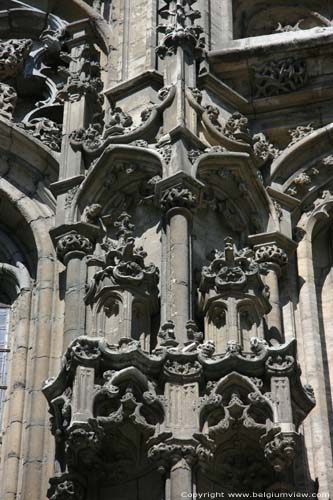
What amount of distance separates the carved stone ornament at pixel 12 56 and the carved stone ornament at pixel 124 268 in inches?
163

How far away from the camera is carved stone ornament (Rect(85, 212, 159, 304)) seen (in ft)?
50.9

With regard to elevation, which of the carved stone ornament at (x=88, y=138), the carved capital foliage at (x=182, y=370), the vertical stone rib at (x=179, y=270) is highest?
the carved stone ornament at (x=88, y=138)

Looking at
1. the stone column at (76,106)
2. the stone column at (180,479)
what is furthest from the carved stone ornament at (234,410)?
the stone column at (76,106)

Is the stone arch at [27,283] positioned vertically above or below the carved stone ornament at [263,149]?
below

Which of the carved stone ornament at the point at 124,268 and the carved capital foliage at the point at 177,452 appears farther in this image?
the carved stone ornament at the point at 124,268

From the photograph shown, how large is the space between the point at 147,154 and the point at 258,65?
2.93 metres

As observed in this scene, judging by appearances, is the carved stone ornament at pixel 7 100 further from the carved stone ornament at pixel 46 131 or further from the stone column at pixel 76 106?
the stone column at pixel 76 106

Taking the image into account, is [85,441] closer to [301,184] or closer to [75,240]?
[75,240]

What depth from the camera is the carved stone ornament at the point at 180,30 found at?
703 inches

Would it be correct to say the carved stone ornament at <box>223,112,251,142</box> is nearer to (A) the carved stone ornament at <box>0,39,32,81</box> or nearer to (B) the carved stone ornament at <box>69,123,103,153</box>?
(B) the carved stone ornament at <box>69,123,103,153</box>

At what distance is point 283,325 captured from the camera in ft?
55.0

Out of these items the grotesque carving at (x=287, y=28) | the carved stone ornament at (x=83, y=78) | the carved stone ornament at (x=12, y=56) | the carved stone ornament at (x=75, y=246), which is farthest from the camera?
the grotesque carving at (x=287, y=28)

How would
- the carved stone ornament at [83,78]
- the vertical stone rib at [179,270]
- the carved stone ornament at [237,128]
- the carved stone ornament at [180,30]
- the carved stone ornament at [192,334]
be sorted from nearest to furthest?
the carved stone ornament at [192,334], the vertical stone rib at [179,270], the carved stone ornament at [237,128], the carved stone ornament at [180,30], the carved stone ornament at [83,78]

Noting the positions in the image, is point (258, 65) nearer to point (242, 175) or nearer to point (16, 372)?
point (242, 175)
